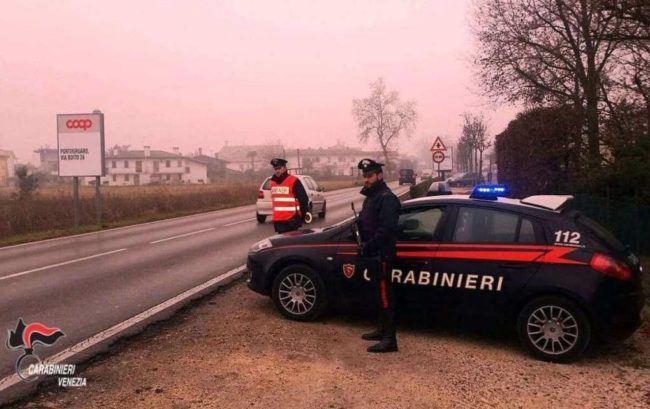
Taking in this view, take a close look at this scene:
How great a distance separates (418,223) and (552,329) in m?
1.56

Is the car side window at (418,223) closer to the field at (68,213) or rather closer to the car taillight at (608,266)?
the car taillight at (608,266)

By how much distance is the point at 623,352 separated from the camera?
16.9 ft

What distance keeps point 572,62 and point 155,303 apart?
1508cm

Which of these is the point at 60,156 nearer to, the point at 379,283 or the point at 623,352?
the point at 379,283

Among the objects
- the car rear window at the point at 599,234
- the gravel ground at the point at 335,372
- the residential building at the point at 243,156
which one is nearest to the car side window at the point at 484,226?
the car rear window at the point at 599,234

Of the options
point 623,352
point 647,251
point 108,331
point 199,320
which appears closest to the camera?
point 623,352

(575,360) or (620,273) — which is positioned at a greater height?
(620,273)

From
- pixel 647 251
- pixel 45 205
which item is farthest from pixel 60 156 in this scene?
pixel 647 251

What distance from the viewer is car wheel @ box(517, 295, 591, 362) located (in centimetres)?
483

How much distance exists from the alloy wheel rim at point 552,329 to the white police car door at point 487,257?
283 mm

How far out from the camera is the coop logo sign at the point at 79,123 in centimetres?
2031

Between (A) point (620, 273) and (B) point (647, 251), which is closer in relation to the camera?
(A) point (620, 273)

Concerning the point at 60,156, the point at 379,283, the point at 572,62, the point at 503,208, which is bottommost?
the point at 379,283

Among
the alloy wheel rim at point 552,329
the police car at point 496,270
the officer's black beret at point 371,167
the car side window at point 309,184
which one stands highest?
the officer's black beret at point 371,167
